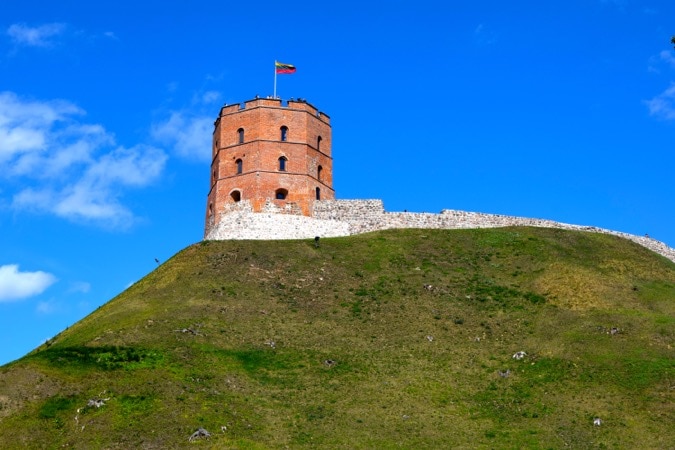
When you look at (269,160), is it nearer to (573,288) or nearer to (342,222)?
(342,222)

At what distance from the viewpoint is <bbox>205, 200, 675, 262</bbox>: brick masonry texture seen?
249 ft

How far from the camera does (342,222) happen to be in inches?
3113

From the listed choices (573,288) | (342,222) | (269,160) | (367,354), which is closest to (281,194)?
(269,160)

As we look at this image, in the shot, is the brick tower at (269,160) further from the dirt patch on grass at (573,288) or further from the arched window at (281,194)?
the dirt patch on grass at (573,288)

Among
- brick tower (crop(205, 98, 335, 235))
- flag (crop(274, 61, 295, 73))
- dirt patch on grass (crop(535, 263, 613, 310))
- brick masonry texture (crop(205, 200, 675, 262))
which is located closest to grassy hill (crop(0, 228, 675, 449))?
dirt patch on grass (crop(535, 263, 613, 310))

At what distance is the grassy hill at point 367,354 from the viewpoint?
4622 cm

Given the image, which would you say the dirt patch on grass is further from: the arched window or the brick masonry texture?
the arched window

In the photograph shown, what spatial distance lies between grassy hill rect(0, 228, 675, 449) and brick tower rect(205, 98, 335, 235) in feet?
19.1

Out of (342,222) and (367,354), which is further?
(342,222)

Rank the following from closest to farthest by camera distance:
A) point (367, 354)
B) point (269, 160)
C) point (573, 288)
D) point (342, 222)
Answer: point (367, 354) → point (573, 288) → point (269, 160) → point (342, 222)

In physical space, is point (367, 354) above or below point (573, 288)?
below

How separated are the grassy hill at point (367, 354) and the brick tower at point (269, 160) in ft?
19.1

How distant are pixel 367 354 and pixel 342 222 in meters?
24.2

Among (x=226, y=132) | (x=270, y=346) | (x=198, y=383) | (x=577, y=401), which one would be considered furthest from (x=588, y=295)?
(x=226, y=132)
